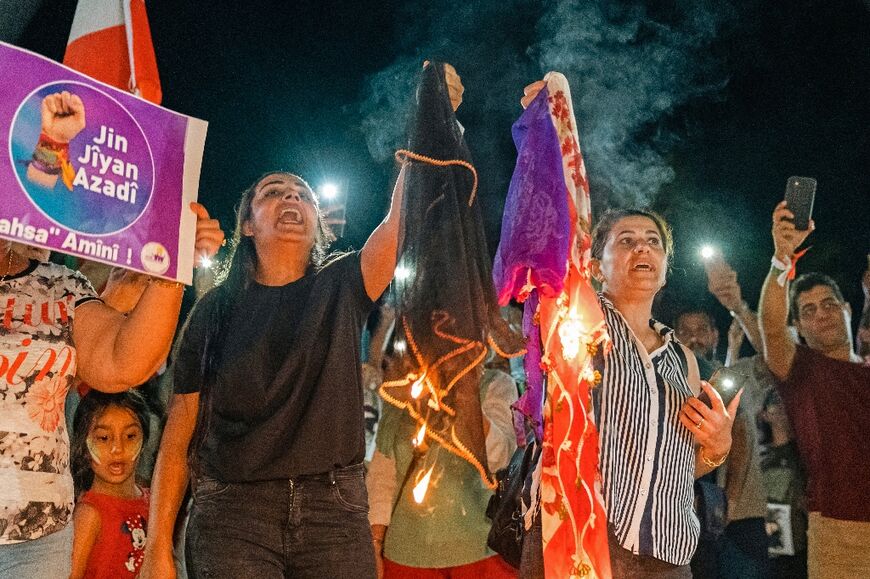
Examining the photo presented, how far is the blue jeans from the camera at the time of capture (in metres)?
2.35

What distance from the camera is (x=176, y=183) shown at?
106 inches

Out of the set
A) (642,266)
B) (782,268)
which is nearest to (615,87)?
(782,268)

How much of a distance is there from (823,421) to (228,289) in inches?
114

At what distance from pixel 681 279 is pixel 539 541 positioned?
15.0 ft

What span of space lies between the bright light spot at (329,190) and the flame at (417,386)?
2.23m

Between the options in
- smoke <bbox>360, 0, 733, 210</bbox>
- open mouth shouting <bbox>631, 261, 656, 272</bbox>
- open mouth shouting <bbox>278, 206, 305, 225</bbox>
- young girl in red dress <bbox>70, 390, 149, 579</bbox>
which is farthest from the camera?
smoke <bbox>360, 0, 733, 210</bbox>

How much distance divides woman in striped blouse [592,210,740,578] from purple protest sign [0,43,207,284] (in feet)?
5.21

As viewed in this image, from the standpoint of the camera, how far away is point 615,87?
4680 millimetres

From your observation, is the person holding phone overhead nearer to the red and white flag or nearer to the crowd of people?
the crowd of people

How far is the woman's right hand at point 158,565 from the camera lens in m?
2.67

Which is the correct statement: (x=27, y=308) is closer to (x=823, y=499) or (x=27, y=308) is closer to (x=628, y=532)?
(x=628, y=532)

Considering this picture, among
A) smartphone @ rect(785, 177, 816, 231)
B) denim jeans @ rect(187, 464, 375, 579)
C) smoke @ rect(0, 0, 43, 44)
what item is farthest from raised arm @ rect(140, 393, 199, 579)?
smoke @ rect(0, 0, 43, 44)

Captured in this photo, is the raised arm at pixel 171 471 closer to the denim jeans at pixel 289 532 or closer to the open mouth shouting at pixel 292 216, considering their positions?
the denim jeans at pixel 289 532

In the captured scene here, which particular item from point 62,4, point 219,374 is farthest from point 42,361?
point 62,4
